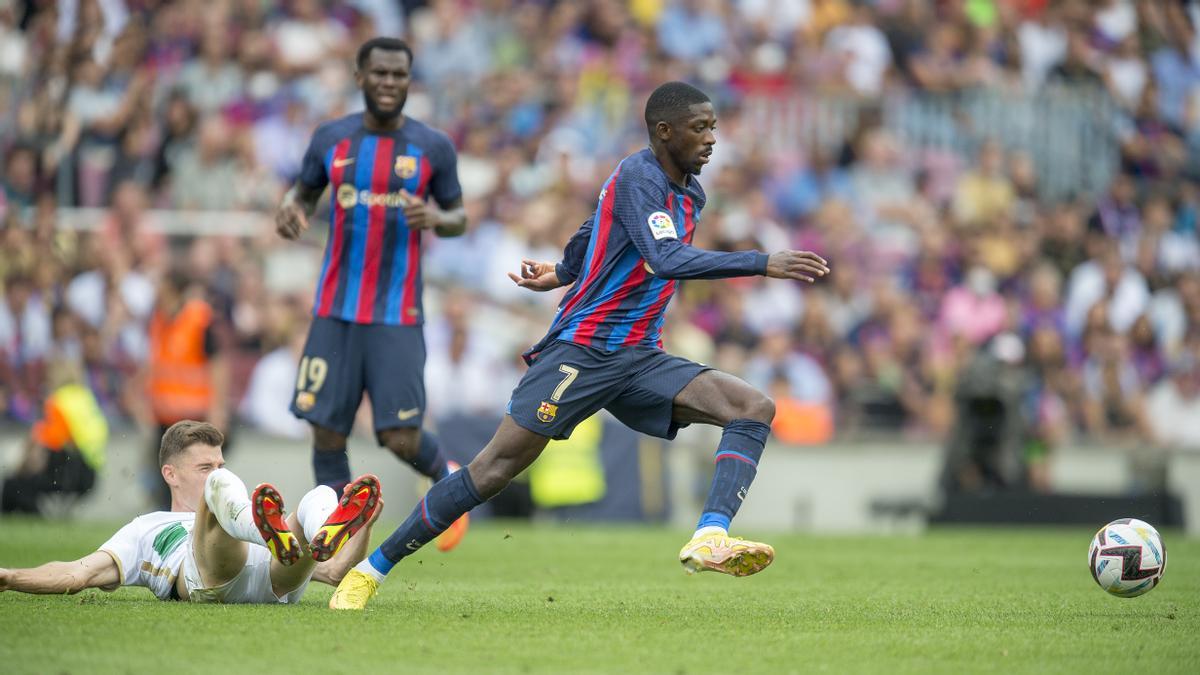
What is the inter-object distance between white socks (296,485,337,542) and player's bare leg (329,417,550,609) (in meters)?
0.49

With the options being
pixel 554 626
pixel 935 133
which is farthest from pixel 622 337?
pixel 935 133

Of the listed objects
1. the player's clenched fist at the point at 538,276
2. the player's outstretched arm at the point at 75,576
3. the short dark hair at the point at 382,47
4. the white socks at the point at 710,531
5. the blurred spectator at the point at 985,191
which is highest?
the blurred spectator at the point at 985,191

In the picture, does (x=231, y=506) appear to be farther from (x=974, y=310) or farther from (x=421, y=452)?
(x=974, y=310)

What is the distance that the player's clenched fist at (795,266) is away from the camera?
707cm

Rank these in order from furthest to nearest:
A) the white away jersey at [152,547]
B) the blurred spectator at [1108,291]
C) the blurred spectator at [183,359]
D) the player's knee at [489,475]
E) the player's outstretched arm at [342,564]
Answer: the blurred spectator at [1108,291], the blurred spectator at [183,359], the player's outstretched arm at [342,564], the player's knee at [489,475], the white away jersey at [152,547]

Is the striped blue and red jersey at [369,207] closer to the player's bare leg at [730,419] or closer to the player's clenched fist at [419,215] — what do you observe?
the player's clenched fist at [419,215]

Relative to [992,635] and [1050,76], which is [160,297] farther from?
[1050,76]

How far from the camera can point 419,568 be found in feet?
34.3

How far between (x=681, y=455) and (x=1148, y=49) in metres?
10.00

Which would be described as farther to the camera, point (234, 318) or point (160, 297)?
point (234, 318)

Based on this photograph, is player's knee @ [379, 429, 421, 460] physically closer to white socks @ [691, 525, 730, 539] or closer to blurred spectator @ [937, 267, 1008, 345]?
white socks @ [691, 525, 730, 539]

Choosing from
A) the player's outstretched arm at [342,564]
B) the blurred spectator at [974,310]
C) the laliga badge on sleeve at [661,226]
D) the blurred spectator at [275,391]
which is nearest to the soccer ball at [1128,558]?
the laliga badge on sleeve at [661,226]

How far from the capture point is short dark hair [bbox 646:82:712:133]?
7.63 meters

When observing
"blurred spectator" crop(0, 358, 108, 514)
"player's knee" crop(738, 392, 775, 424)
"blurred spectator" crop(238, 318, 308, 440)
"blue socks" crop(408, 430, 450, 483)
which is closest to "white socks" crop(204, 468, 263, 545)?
"player's knee" crop(738, 392, 775, 424)
